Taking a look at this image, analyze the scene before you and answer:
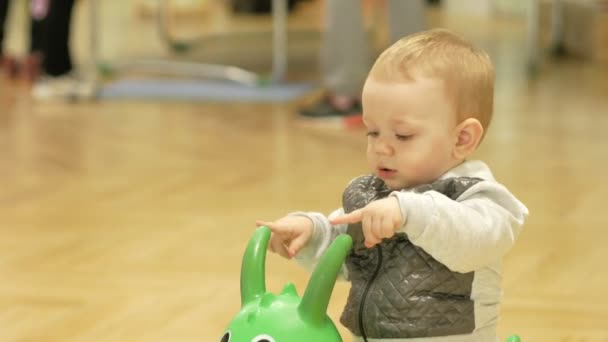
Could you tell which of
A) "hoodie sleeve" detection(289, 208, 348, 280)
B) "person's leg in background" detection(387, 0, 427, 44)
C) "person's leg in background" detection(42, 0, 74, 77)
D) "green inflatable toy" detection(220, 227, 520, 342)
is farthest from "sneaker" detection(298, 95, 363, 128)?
"green inflatable toy" detection(220, 227, 520, 342)

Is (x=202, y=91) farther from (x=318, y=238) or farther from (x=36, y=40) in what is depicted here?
(x=318, y=238)

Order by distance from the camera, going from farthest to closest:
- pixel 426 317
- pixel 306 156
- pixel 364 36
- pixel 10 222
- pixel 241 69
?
pixel 241 69
pixel 364 36
pixel 306 156
pixel 10 222
pixel 426 317

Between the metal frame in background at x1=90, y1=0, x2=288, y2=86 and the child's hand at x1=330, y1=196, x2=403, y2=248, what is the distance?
3036 millimetres

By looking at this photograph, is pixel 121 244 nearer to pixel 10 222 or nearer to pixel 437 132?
pixel 10 222

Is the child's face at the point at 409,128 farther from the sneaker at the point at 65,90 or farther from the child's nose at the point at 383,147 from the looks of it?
the sneaker at the point at 65,90

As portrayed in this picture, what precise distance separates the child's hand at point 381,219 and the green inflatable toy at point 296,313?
0.04m

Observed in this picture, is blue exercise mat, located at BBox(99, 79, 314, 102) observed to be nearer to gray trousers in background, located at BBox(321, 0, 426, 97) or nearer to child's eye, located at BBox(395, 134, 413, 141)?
gray trousers in background, located at BBox(321, 0, 426, 97)

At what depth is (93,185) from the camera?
2590 mm

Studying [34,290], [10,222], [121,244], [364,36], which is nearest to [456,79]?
[34,290]

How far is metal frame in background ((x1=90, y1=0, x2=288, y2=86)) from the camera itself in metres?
4.17

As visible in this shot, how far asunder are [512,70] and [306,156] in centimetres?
194

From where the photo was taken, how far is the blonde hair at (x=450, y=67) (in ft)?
3.96

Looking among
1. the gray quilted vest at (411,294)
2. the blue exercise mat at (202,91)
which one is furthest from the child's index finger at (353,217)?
the blue exercise mat at (202,91)

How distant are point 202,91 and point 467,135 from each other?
2.89 m
